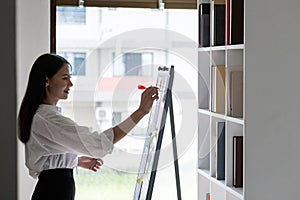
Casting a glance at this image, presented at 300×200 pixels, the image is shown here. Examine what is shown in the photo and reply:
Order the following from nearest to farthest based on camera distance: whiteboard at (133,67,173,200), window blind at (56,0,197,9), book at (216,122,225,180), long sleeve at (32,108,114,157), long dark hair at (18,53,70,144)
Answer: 1. long sleeve at (32,108,114,157)
2. long dark hair at (18,53,70,144)
3. whiteboard at (133,67,173,200)
4. book at (216,122,225,180)
5. window blind at (56,0,197,9)

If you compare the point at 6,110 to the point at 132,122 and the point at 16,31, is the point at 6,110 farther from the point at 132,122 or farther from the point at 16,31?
the point at 132,122

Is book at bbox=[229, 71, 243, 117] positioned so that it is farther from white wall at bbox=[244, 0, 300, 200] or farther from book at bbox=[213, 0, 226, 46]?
book at bbox=[213, 0, 226, 46]

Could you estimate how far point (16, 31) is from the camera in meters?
2.94

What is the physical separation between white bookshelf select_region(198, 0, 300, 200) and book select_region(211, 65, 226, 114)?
36cm

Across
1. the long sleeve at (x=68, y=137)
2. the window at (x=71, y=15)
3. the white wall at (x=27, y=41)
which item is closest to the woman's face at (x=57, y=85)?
the long sleeve at (x=68, y=137)

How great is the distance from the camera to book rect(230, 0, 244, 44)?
2682mm

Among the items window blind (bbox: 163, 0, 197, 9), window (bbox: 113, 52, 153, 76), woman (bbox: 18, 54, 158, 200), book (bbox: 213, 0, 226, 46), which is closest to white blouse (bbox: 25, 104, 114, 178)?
woman (bbox: 18, 54, 158, 200)

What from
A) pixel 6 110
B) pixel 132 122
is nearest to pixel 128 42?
pixel 132 122

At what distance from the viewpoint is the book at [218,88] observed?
2900 mm

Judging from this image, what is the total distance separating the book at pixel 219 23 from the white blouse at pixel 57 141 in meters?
0.90

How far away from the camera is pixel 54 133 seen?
2320 mm

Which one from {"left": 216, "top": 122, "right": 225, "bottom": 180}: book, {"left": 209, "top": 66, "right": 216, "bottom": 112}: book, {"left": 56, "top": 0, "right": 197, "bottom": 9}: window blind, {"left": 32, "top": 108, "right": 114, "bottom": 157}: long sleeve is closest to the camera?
{"left": 32, "top": 108, "right": 114, "bottom": 157}: long sleeve

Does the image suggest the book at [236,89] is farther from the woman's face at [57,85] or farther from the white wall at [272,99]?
the woman's face at [57,85]

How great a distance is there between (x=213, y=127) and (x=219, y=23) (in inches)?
21.6
